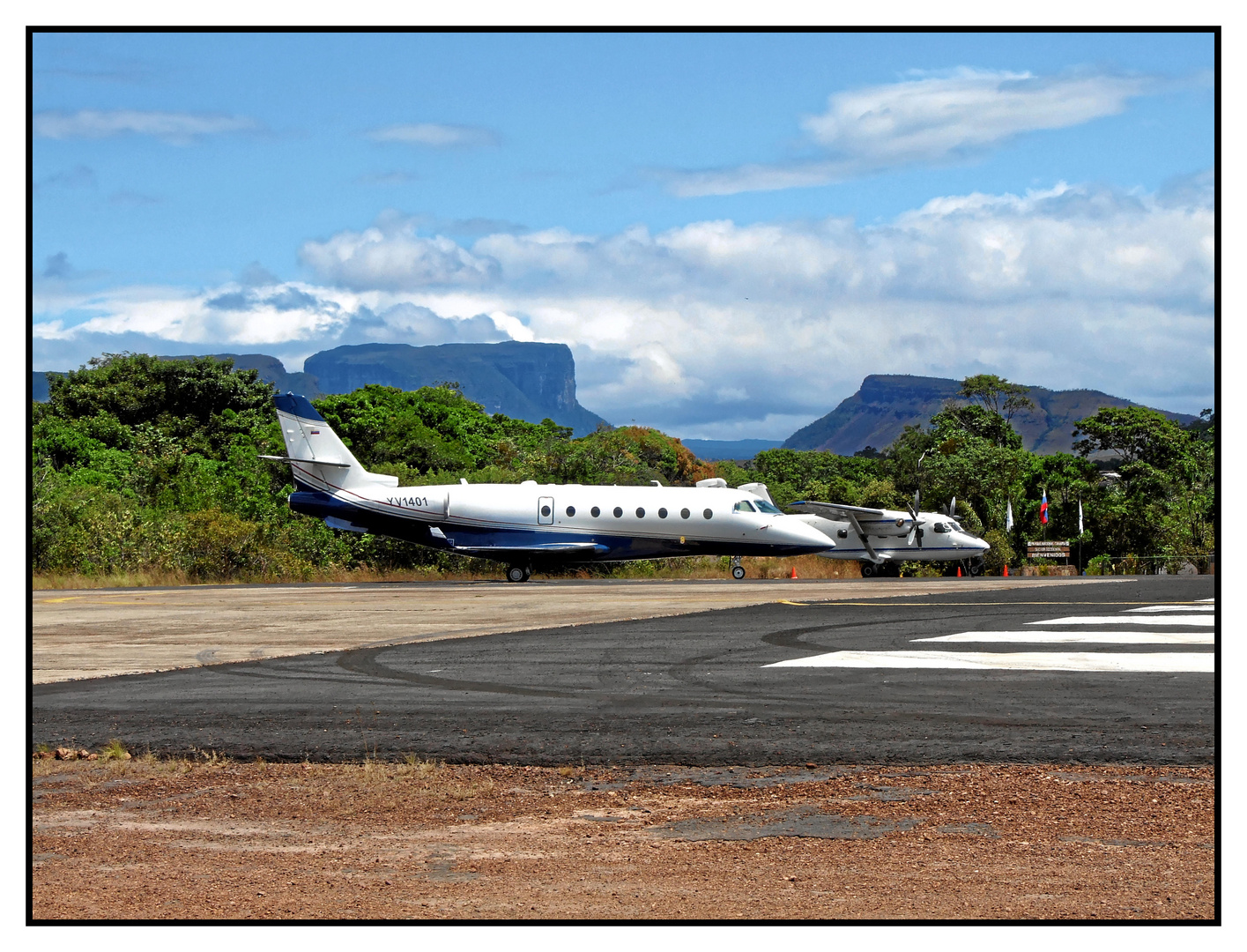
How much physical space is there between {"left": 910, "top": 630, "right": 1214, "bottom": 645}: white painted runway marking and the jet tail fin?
2524 centimetres

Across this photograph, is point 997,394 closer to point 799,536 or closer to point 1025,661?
point 799,536

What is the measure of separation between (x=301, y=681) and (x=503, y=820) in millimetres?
6766

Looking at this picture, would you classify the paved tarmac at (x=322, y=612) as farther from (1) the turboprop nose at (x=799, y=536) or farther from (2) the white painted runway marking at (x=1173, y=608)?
(2) the white painted runway marking at (x=1173, y=608)

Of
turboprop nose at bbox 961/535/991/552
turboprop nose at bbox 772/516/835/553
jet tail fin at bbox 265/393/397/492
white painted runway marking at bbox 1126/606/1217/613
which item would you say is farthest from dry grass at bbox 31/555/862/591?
white painted runway marking at bbox 1126/606/1217/613

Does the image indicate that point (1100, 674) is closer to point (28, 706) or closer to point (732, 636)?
point (732, 636)

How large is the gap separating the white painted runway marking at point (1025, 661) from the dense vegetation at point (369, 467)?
31247 mm

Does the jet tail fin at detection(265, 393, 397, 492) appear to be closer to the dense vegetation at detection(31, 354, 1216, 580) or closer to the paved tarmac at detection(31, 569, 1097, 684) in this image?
the paved tarmac at detection(31, 569, 1097, 684)

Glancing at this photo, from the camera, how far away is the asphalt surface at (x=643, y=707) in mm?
9867

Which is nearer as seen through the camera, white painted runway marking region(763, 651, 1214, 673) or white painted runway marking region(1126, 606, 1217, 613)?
white painted runway marking region(763, 651, 1214, 673)

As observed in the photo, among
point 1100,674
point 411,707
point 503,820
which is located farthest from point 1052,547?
point 503,820

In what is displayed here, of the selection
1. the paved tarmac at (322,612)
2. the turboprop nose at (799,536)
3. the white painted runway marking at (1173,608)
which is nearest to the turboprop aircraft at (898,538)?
the turboprop nose at (799,536)

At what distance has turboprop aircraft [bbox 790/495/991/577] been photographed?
48250mm

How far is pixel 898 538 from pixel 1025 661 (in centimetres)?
3405

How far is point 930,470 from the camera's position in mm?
61531
